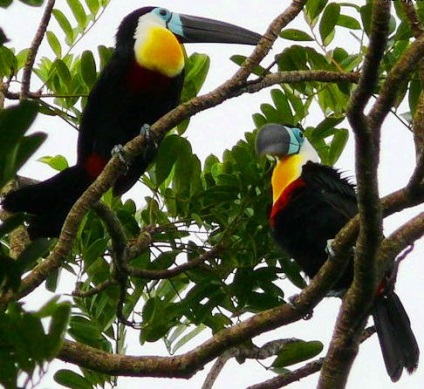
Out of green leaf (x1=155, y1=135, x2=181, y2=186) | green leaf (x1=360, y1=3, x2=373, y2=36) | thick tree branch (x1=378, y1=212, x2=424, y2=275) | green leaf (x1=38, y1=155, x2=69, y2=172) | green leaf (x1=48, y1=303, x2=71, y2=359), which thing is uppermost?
green leaf (x1=38, y1=155, x2=69, y2=172)

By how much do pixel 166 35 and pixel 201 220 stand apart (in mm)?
1332

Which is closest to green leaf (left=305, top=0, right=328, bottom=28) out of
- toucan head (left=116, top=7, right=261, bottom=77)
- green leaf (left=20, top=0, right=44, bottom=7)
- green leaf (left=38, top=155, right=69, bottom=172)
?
toucan head (left=116, top=7, right=261, bottom=77)

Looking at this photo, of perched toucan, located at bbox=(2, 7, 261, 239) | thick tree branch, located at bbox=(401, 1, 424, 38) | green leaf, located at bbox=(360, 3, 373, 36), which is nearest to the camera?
thick tree branch, located at bbox=(401, 1, 424, 38)

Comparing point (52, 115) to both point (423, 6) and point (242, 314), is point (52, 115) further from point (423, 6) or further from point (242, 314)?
point (423, 6)

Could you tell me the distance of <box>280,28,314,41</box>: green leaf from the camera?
4117 mm

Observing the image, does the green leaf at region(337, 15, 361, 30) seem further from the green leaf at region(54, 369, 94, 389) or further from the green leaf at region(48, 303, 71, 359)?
the green leaf at region(48, 303, 71, 359)

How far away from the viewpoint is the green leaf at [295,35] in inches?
162

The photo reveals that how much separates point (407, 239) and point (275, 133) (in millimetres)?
1370

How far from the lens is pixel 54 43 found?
4727 millimetres

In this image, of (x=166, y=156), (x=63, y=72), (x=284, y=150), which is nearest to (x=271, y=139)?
(x=284, y=150)

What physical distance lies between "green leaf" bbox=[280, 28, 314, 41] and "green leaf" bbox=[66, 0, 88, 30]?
40.4 inches

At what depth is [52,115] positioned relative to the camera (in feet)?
14.8

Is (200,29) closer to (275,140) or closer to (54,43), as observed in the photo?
(54,43)

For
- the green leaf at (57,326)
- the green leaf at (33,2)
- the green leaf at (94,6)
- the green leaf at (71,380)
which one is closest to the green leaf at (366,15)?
the green leaf at (94,6)
